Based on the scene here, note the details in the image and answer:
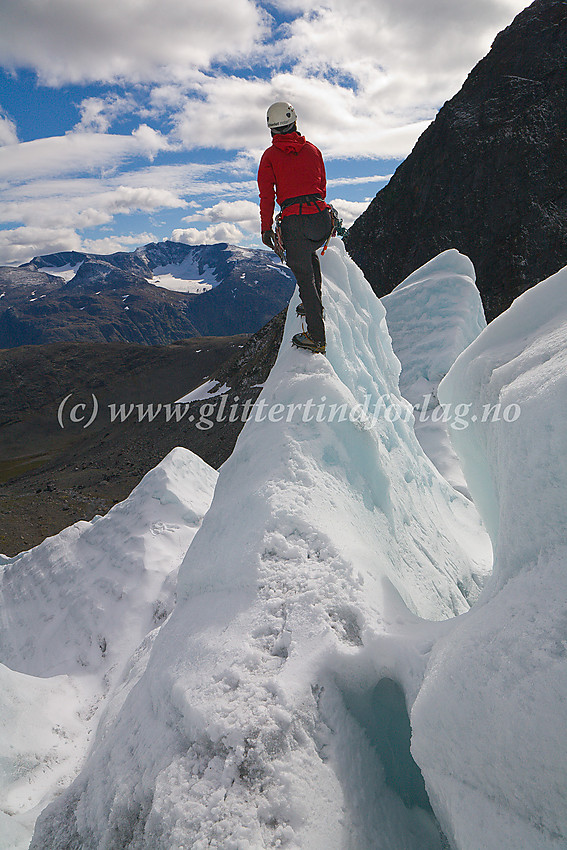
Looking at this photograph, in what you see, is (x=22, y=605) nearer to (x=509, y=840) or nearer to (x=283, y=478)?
(x=283, y=478)

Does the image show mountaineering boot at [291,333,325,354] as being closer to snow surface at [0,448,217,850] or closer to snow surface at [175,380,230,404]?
snow surface at [0,448,217,850]

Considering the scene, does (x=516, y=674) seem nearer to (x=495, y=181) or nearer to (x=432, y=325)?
(x=432, y=325)

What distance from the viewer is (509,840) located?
78.3 inches

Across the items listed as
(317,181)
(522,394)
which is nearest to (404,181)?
(317,181)

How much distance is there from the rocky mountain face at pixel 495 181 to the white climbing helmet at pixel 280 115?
4120 centimetres

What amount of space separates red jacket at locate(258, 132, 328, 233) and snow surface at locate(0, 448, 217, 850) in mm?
6371

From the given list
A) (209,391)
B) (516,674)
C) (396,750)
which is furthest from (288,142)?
(209,391)

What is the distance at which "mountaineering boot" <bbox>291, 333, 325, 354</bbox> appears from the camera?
18.7 ft

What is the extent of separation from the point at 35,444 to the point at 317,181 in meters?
87.1

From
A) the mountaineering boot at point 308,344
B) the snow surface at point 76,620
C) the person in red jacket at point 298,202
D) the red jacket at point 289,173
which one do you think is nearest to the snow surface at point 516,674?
the mountaineering boot at point 308,344

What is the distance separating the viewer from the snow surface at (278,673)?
7.89 feet

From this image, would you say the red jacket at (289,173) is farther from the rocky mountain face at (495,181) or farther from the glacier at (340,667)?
the rocky mountain face at (495,181)

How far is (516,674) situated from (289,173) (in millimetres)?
5638

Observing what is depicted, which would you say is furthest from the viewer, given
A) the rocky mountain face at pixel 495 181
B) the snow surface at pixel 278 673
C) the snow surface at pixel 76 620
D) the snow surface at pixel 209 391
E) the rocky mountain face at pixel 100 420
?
the snow surface at pixel 209 391
